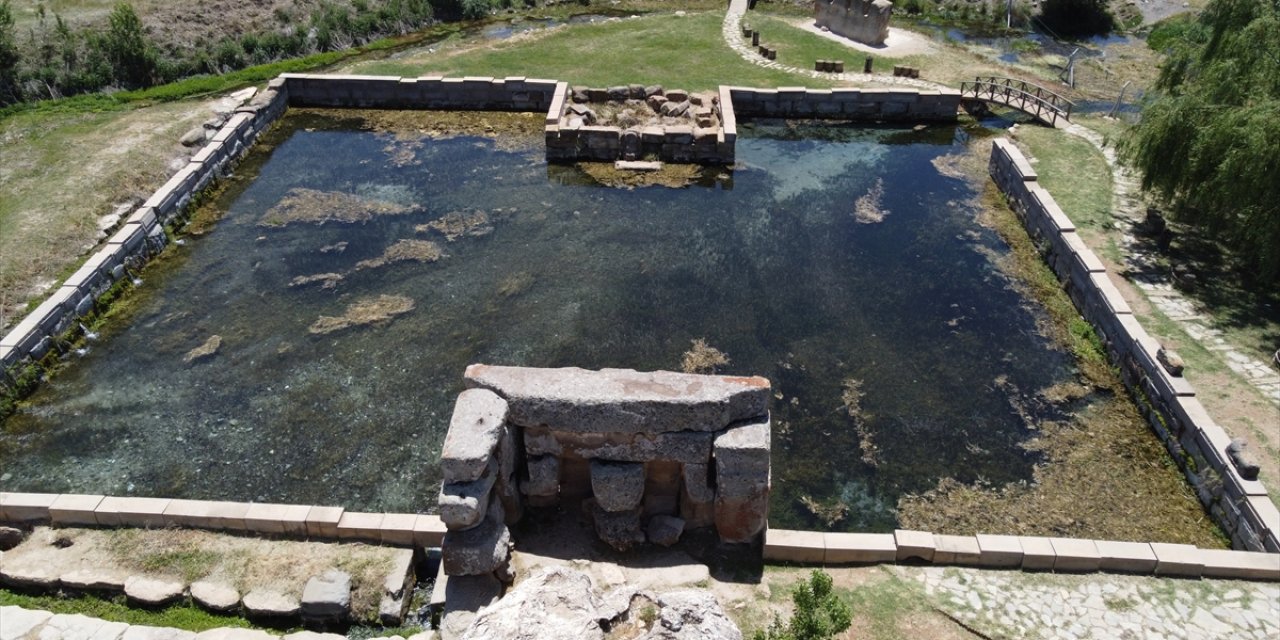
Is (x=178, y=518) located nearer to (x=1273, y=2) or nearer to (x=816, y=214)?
(x=816, y=214)

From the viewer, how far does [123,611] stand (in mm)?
9805

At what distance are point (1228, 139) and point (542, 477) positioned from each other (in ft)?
45.3

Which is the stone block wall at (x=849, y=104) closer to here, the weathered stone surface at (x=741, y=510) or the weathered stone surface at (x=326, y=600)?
the weathered stone surface at (x=741, y=510)

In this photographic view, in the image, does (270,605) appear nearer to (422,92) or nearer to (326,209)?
(326,209)

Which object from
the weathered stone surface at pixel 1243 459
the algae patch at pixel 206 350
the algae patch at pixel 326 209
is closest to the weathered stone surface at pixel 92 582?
the algae patch at pixel 206 350

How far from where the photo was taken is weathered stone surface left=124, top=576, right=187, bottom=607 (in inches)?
385

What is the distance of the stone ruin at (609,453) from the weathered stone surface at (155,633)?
2.77 m

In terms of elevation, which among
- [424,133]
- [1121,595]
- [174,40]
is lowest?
[1121,595]

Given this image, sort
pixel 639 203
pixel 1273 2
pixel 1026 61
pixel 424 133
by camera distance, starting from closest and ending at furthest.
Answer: pixel 1273 2, pixel 639 203, pixel 424 133, pixel 1026 61

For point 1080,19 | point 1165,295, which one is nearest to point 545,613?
point 1165,295

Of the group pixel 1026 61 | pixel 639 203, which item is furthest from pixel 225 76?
pixel 1026 61

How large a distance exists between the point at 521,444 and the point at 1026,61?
25127 mm

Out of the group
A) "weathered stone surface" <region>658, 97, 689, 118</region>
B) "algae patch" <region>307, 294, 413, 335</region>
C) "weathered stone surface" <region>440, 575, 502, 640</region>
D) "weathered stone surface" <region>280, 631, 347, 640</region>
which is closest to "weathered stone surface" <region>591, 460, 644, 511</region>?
"weathered stone surface" <region>440, 575, 502, 640</region>

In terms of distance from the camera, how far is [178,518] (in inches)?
422
